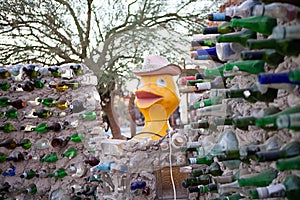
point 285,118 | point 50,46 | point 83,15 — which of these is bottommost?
point 285,118

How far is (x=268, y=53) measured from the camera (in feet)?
4.97

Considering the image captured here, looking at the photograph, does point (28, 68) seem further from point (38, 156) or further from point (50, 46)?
point (50, 46)

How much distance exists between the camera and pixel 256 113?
5.63ft

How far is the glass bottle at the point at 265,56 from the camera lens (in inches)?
59.1

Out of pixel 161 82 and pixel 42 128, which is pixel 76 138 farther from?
pixel 161 82

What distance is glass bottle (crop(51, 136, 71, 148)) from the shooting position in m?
3.77

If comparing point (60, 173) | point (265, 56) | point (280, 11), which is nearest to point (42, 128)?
point (60, 173)

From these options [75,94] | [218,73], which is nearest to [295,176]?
[218,73]

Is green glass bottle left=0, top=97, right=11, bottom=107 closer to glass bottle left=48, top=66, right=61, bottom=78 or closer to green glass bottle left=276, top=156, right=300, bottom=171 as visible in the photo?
glass bottle left=48, top=66, right=61, bottom=78

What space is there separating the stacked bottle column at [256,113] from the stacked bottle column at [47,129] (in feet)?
5.08

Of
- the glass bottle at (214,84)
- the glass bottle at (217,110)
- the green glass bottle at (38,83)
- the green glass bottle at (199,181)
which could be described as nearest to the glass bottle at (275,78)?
the glass bottle at (217,110)

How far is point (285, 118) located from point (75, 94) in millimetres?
2755

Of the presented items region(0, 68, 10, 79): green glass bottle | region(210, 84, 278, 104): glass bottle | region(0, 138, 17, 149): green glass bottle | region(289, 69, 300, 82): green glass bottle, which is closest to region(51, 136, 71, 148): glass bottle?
region(0, 138, 17, 149): green glass bottle

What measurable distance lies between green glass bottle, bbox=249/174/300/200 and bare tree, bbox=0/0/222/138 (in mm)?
4483
